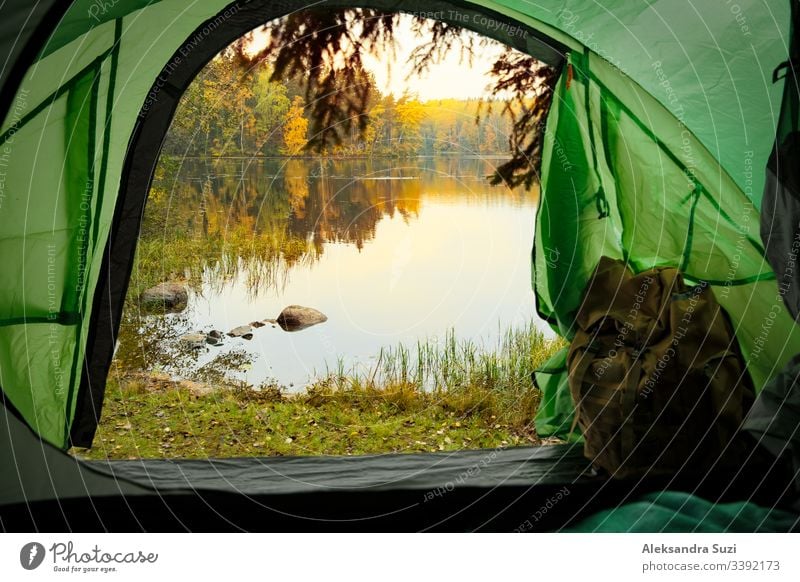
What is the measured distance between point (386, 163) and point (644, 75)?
3.78 meters

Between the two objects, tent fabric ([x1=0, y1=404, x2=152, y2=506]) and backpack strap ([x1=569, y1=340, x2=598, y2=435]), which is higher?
backpack strap ([x1=569, y1=340, x2=598, y2=435])

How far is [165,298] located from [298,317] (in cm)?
105

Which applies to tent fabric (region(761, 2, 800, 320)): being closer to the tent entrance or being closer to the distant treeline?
the tent entrance

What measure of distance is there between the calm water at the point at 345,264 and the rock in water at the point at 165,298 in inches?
3.1

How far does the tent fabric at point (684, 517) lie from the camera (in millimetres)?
1899

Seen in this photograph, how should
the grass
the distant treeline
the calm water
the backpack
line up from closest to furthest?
the backpack, the grass, the calm water, the distant treeline

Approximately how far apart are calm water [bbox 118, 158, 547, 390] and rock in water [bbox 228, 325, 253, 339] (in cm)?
4

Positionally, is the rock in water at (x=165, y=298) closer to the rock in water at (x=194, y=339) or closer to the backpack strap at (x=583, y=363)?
the rock in water at (x=194, y=339)

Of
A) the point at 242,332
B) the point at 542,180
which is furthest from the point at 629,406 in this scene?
the point at 242,332

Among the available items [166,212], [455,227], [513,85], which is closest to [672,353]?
[513,85]

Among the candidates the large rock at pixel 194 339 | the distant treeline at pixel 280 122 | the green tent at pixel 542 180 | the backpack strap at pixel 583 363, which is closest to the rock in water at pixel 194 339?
the large rock at pixel 194 339

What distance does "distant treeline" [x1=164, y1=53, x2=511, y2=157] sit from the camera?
496 centimetres

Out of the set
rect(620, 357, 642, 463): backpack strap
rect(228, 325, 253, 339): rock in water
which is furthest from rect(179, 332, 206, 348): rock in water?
rect(620, 357, 642, 463): backpack strap

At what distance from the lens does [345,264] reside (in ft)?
19.0
